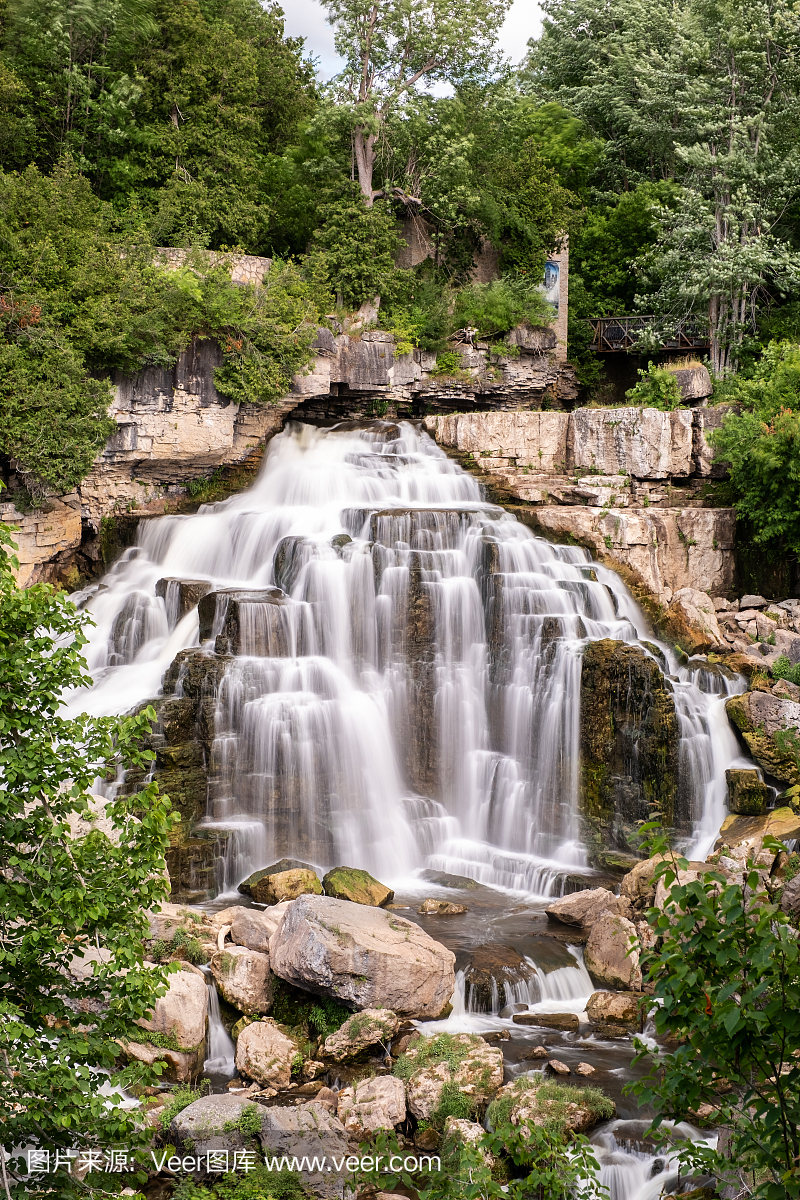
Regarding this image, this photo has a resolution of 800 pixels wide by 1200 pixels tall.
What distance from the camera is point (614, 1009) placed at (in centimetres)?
1094

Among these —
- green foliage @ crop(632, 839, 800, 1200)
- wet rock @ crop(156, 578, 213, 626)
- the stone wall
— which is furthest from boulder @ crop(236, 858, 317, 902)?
green foliage @ crop(632, 839, 800, 1200)

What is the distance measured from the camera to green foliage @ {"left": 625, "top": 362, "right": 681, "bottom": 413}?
22797mm

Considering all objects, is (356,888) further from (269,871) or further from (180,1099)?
(180,1099)

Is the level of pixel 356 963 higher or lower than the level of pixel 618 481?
lower

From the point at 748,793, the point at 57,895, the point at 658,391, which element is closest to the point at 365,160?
the point at 658,391

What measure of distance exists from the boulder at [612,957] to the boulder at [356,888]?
2986mm

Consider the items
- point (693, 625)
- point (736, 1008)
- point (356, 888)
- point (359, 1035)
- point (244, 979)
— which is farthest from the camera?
point (693, 625)

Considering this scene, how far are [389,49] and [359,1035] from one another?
25.1 m

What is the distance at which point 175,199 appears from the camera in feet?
76.0

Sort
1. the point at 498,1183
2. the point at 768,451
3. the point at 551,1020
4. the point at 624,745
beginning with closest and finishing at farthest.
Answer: the point at 498,1183, the point at 551,1020, the point at 624,745, the point at 768,451

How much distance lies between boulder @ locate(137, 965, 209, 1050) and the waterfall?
12.3 feet

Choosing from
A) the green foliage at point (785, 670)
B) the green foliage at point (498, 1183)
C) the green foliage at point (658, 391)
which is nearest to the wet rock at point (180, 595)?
the green foliage at point (785, 670)

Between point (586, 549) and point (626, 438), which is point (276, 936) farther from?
point (626, 438)

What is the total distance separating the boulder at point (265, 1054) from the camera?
9742 mm
